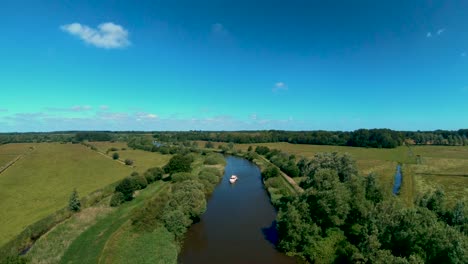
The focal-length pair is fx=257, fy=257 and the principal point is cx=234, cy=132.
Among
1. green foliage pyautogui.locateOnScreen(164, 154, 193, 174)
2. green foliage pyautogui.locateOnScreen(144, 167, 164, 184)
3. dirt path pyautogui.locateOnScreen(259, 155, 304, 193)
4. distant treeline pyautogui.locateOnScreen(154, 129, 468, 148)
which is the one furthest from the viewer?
distant treeline pyautogui.locateOnScreen(154, 129, 468, 148)

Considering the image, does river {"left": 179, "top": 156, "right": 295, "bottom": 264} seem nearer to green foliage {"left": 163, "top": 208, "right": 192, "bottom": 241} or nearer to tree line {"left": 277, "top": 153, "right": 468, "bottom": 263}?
green foliage {"left": 163, "top": 208, "right": 192, "bottom": 241}

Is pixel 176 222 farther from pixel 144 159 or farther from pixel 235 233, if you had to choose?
pixel 144 159

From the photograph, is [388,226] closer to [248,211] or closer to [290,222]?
[290,222]

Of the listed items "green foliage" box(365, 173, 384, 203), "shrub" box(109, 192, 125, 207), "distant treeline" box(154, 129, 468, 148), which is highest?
"distant treeline" box(154, 129, 468, 148)

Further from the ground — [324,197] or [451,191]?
[324,197]

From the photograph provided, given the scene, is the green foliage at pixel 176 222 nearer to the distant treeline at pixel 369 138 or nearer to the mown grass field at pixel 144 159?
the mown grass field at pixel 144 159

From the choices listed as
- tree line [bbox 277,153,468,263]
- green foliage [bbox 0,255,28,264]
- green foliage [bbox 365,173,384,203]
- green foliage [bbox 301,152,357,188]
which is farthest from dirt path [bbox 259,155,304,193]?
green foliage [bbox 0,255,28,264]

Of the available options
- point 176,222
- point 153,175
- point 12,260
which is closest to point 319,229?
point 176,222

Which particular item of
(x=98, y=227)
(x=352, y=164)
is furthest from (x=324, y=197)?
(x=98, y=227)
